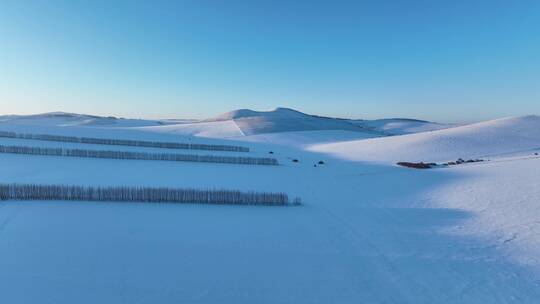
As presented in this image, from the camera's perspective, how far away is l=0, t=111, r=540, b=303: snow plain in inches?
224

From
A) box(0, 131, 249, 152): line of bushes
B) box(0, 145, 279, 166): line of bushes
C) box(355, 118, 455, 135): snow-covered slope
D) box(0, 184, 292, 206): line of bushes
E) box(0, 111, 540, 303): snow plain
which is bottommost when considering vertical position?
box(0, 111, 540, 303): snow plain

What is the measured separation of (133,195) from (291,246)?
5598 mm

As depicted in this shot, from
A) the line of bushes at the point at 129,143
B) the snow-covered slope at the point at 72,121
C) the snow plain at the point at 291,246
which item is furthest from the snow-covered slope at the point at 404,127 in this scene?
the snow plain at the point at 291,246

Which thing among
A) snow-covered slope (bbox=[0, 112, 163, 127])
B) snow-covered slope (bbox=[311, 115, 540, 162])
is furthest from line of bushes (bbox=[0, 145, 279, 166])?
snow-covered slope (bbox=[0, 112, 163, 127])

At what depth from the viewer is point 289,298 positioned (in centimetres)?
548

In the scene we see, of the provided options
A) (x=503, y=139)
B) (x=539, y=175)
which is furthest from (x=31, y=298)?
(x=503, y=139)

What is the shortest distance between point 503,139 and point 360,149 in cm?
1172

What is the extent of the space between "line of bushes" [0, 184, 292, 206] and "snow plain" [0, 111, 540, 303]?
1.34ft

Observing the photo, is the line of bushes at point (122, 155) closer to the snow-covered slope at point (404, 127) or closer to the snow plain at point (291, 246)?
the snow plain at point (291, 246)

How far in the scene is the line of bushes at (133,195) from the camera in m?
10.5

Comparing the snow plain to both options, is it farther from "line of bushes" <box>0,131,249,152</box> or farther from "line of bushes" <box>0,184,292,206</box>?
"line of bushes" <box>0,131,249,152</box>

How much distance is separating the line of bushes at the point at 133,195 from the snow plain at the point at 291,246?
408 millimetres

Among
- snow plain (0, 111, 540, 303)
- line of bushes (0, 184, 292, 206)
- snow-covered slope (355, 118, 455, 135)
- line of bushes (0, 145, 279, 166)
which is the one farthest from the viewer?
snow-covered slope (355, 118, 455, 135)

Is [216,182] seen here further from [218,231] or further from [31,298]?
[31,298]
